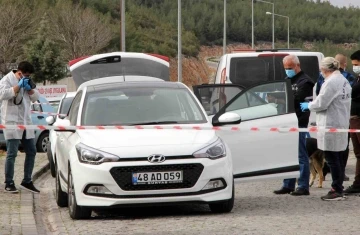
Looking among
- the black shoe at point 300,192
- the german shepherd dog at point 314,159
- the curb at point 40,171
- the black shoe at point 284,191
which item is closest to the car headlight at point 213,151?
the black shoe at point 300,192

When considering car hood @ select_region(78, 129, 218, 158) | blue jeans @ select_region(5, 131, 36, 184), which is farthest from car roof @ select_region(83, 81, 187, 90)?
blue jeans @ select_region(5, 131, 36, 184)

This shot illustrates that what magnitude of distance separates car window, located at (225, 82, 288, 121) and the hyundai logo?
2.59 meters

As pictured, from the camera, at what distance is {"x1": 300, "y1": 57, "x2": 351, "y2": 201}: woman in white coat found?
40.1 ft

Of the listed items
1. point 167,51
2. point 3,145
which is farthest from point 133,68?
point 167,51

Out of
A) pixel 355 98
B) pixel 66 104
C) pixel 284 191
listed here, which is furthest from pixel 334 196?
pixel 66 104

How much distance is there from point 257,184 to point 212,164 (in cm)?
425

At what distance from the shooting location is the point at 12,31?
6919cm

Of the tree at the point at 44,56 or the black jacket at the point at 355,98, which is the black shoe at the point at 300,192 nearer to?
the black jacket at the point at 355,98

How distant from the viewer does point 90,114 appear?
1184 cm

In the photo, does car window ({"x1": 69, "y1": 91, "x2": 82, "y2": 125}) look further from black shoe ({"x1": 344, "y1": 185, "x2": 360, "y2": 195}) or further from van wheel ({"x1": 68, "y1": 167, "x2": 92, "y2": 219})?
black shoe ({"x1": 344, "y1": 185, "x2": 360, "y2": 195})

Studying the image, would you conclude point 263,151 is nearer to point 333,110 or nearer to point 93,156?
point 333,110

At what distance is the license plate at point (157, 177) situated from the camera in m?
10.6

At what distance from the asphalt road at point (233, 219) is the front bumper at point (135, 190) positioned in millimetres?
222

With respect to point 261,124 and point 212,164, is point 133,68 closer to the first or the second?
point 261,124
